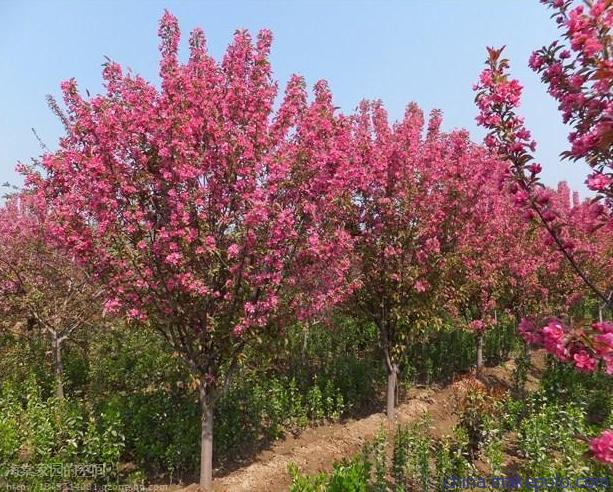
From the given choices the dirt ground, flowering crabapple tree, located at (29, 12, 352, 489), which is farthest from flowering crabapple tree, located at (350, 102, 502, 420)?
flowering crabapple tree, located at (29, 12, 352, 489)

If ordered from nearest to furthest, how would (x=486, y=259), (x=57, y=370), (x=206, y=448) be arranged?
(x=206, y=448), (x=57, y=370), (x=486, y=259)

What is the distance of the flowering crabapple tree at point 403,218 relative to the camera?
872 centimetres

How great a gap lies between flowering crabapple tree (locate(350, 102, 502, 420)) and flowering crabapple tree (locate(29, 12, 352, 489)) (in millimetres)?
2246

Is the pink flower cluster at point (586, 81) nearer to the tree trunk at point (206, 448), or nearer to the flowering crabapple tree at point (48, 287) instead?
the tree trunk at point (206, 448)

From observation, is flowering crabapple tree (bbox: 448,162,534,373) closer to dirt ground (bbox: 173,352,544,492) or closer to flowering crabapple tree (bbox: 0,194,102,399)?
dirt ground (bbox: 173,352,544,492)

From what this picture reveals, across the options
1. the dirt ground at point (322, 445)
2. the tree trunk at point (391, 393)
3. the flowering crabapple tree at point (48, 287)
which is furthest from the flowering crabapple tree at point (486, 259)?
the flowering crabapple tree at point (48, 287)

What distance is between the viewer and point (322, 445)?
26.6 ft

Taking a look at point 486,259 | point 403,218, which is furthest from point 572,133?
point 486,259

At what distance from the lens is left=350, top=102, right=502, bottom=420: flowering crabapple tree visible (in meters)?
8.72

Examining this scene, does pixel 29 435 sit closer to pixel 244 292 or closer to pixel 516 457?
pixel 244 292

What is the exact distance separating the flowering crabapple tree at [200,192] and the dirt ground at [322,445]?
0.75 m

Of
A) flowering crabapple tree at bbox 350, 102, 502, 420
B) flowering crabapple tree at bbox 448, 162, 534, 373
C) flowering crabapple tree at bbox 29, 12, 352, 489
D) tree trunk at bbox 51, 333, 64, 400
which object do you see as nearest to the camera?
flowering crabapple tree at bbox 29, 12, 352, 489

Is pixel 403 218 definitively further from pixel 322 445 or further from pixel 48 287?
pixel 48 287

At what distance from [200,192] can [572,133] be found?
3826 millimetres
